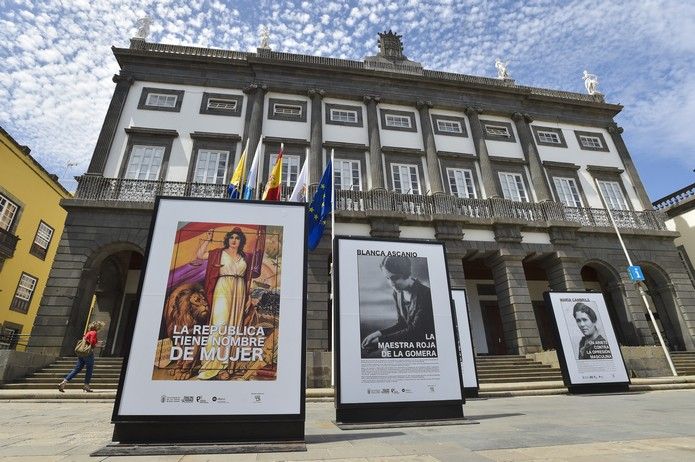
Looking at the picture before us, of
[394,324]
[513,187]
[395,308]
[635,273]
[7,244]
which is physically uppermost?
[513,187]

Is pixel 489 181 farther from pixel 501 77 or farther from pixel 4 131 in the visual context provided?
pixel 4 131

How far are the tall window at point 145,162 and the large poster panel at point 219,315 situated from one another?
490 inches

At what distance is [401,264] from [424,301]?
0.67 meters

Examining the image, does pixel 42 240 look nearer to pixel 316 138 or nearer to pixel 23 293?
pixel 23 293

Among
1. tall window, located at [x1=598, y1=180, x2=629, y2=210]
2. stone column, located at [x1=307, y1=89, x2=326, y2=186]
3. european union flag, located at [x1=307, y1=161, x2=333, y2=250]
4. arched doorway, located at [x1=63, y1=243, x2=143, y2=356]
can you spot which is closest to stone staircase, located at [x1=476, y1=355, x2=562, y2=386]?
european union flag, located at [x1=307, y1=161, x2=333, y2=250]

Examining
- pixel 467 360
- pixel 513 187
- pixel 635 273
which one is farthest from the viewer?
pixel 513 187

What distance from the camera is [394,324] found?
525cm

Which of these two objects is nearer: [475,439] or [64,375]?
[475,439]

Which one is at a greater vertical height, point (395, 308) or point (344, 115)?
point (344, 115)

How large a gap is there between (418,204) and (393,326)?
1121 centimetres

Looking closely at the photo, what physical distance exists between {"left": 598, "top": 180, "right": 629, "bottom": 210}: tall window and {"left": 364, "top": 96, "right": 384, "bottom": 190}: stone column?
11609 millimetres

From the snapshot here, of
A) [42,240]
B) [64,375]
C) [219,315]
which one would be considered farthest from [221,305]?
[42,240]

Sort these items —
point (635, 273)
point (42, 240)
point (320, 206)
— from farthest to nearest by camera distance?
point (42, 240) < point (635, 273) < point (320, 206)

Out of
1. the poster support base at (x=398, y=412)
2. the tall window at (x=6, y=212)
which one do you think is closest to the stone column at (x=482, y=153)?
the poster support base at (x=398, y=412)
